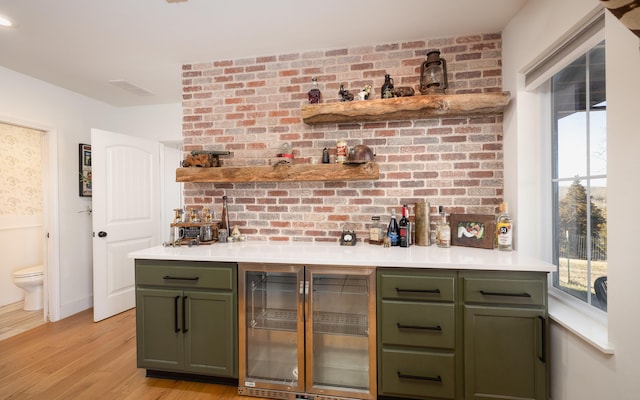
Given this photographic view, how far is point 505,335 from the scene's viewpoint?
1.70 meters

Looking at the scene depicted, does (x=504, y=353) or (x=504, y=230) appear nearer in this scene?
(x=504, y=353)

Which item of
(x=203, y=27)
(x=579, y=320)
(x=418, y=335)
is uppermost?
(x=203, y=27)

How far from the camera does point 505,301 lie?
1.70 metres

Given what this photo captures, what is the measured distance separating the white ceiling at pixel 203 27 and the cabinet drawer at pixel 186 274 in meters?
1.72

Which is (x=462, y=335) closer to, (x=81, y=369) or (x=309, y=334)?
(x=309, y=334)

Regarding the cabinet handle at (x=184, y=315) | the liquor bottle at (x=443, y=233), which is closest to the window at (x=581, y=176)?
the liquor bottle at (x=443, y=233)

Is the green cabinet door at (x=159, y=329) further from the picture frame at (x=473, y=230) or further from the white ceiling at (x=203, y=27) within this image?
the picture frame at (x=473, y=230)

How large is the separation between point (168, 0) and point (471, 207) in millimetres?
2590

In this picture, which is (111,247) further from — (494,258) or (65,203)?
(494,258)

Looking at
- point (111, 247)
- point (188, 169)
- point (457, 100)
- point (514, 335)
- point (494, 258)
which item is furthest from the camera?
point (111, 247)

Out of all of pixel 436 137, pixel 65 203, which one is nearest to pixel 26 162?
pixel 65 203

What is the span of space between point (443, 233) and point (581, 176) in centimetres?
86

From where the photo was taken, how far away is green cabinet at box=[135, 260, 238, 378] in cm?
201

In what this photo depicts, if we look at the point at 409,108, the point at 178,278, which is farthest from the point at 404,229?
the point at 178,278
